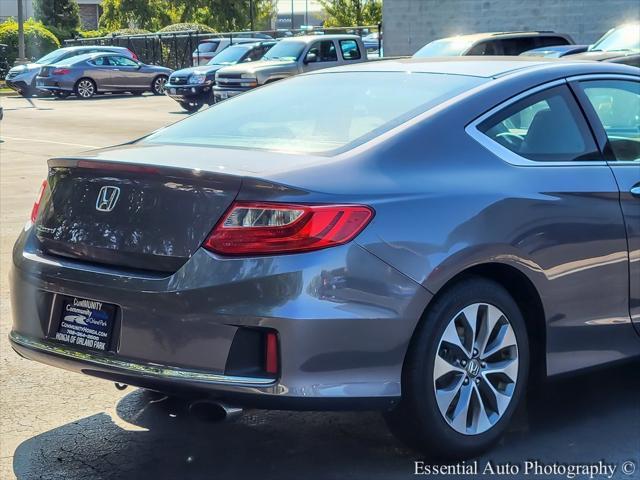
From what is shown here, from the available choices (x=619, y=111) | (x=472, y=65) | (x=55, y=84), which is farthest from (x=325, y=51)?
(x=472, y=65)

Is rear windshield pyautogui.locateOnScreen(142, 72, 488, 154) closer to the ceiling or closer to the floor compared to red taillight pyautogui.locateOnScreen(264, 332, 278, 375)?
closer to the ceiling

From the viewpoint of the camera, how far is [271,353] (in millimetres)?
3551

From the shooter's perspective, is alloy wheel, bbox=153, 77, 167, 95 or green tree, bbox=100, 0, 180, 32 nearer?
alloy wheel, bbox=153, 77, 167, 95

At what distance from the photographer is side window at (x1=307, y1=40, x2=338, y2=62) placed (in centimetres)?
2447

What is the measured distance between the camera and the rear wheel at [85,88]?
3238cm

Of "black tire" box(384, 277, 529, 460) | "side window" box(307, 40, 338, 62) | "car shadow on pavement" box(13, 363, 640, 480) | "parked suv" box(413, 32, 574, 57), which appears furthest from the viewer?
"side window" box(307, 40, 338, 62)

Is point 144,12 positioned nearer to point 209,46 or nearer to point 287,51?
point 209,46

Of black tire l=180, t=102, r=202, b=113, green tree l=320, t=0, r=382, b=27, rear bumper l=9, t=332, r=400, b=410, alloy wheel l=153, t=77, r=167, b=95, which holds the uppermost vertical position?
green tree l=320, t=0, r=382, b=27

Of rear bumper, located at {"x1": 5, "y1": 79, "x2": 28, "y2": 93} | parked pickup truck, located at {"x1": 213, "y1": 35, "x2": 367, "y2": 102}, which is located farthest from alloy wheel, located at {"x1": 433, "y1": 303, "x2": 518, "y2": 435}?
rear bumper, located at {"x1": 5, "y1": 79, "x2": 28, "y2": 93}

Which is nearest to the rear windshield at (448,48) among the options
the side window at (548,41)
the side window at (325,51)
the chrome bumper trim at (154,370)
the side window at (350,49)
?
the side window at (548,41)

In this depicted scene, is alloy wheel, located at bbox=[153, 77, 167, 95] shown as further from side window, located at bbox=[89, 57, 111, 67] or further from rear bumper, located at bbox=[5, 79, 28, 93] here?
rear bumper, located at bbox=[5, 79, 28, 93]

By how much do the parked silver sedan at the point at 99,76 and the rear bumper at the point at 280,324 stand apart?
97.4 feet

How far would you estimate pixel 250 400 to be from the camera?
3574 mm

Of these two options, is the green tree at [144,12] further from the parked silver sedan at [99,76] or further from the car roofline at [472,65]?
the car roofline at [472,65]
